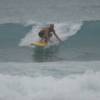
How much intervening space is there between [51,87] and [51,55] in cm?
306

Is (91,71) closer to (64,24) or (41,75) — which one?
(41,75)

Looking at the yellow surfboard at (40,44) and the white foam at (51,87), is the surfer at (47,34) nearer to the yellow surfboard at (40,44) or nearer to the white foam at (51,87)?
the yellow surfboard at (40,44)

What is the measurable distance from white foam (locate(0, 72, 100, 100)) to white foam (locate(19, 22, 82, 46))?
388 cm

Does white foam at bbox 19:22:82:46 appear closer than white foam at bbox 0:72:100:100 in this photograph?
No

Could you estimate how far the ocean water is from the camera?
9820 millimetres

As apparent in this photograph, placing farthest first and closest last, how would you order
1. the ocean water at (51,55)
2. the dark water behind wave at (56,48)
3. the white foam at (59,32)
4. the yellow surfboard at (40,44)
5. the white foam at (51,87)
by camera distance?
the white foam at (59,32) < the yellow surfboard at (40,44) < the dark water behind wave at (56,48) < the ocean water at (51,55) < the white foam at (51,87)

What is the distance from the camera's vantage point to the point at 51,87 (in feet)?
32.9

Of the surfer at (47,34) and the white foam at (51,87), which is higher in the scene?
the surfer at (47,34)

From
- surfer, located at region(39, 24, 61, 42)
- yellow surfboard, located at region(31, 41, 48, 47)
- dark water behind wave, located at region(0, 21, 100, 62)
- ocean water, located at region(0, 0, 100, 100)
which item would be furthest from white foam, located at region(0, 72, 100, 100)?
surfer, located at region(39, 24, 61, 42)

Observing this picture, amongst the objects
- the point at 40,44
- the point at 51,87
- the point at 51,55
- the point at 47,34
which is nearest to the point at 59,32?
the point at 47,34

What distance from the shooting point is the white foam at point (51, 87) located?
9.50m

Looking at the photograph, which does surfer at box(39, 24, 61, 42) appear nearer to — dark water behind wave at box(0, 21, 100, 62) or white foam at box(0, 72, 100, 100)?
dark water behind wave at box(0, 21, 100, 62)

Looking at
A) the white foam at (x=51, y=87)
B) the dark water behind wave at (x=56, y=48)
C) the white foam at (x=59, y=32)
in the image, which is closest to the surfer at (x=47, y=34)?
the white foam at (x=59, y=32)

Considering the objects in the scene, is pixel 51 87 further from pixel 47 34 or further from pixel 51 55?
pixel 47 34
